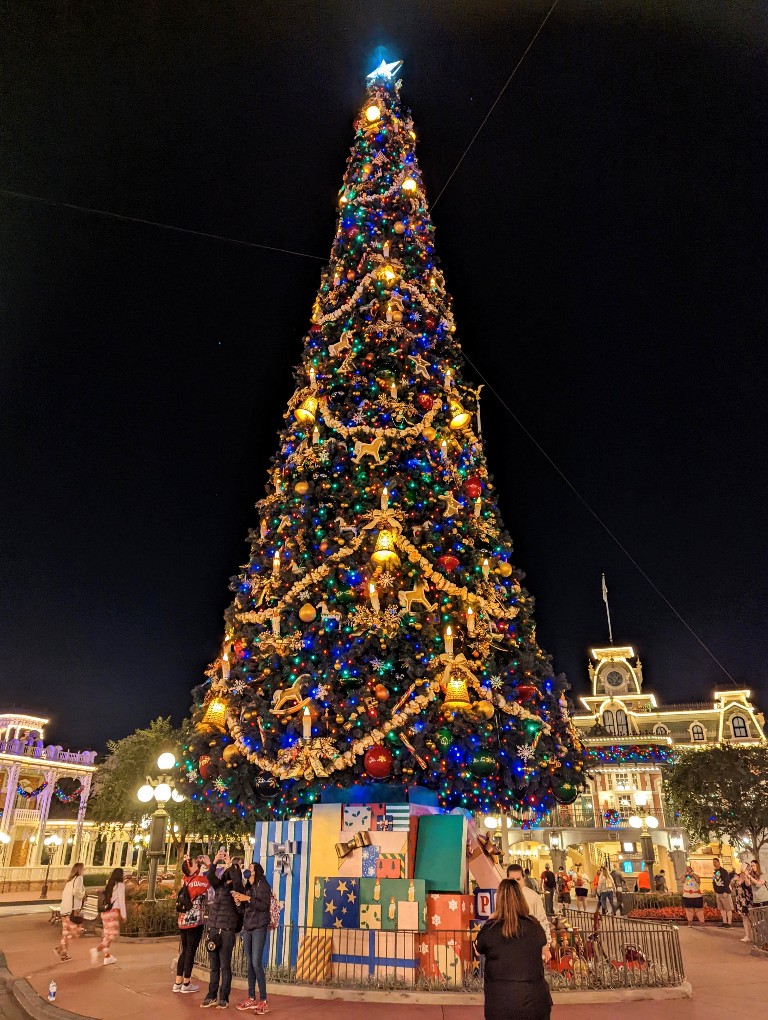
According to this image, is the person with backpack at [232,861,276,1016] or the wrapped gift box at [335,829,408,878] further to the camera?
the wrapped gift box at [335,829,408,878]

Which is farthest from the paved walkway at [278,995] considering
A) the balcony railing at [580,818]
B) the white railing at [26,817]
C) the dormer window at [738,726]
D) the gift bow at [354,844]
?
the dormer window at [738,726]

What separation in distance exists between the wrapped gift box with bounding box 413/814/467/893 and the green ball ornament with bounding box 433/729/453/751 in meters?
1.04

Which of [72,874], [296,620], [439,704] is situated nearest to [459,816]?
[439,704]

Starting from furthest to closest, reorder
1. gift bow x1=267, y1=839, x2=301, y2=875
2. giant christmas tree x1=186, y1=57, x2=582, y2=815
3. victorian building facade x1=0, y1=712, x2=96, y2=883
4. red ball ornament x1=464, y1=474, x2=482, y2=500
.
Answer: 1. victorian building facade x1=0, y1=712, x2=96, y2=883
2. red ball ornament x1=464, y1=474, x2=482, y2=500
3. gift bow x1=267, y1=839, x2=301, y2=875
4. giant christmas tree x1=186, y1=57, x2=582, y2=815

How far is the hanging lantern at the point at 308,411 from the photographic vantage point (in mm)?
12625

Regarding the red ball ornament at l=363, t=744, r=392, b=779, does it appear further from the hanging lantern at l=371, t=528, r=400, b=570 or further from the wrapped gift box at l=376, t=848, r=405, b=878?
the hanging lantern at l=371, t=528, r=400, b=570

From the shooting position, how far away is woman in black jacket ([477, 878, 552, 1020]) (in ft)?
14.2

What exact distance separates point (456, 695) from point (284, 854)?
12.5ft

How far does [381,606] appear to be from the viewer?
10570mm

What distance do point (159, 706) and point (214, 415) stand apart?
1820 centimetres

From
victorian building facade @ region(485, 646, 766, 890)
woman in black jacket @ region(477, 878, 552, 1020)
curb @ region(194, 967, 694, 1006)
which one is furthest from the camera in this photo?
victorian building facade @ region(485, 646, 766, 890)

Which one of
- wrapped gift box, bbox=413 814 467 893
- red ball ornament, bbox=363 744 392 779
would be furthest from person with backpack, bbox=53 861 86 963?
wrapped gift box, bbox=413 814 467 893

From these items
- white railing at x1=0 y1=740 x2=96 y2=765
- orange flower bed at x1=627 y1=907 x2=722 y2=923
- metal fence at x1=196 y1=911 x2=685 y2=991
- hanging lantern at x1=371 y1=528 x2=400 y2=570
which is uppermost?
hanging lantern at x1=371 y1=528 x2=400 y2=570

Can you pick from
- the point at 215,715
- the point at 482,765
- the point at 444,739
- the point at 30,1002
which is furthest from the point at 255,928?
the point at 482,765
